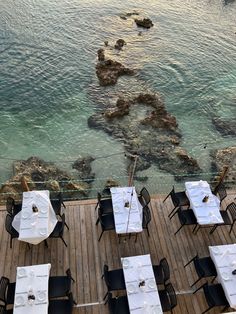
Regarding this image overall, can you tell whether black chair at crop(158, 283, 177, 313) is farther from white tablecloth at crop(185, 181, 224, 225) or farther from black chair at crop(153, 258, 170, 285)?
white tablecloth at crop(185, 181, 224, 225)

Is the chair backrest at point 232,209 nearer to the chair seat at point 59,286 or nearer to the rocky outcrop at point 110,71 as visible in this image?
the chair seat at point 59,286

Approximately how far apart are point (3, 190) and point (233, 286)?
9860 mm

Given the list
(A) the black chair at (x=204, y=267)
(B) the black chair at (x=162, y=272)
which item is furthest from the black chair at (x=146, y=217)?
(A) the black chair at (x=204, y=267)

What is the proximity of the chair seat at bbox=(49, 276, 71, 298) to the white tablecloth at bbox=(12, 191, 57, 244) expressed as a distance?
123 centimetres

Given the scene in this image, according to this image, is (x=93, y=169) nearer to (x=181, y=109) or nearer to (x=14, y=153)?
(x=14, y=153)

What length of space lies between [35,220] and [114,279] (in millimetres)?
2895

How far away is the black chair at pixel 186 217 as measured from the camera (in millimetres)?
9977

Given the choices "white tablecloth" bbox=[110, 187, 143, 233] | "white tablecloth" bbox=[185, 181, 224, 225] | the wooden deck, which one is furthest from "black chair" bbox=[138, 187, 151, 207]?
"white tablecloth" bbox=[185, 181, 224, 225]

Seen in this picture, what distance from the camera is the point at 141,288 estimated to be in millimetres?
7871

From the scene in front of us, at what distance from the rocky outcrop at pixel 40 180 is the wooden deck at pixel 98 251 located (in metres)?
3.08

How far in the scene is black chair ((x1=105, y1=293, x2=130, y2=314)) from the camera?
7846 mm

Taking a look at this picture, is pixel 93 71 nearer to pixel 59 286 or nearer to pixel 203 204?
pixel 203 204

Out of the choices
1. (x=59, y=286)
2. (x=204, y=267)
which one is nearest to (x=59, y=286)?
(x=59, y=286)

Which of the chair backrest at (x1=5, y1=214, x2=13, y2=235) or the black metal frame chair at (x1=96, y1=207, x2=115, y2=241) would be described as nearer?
the chair backrest at (x1=5, y1=214, x2=13, y2=235)
